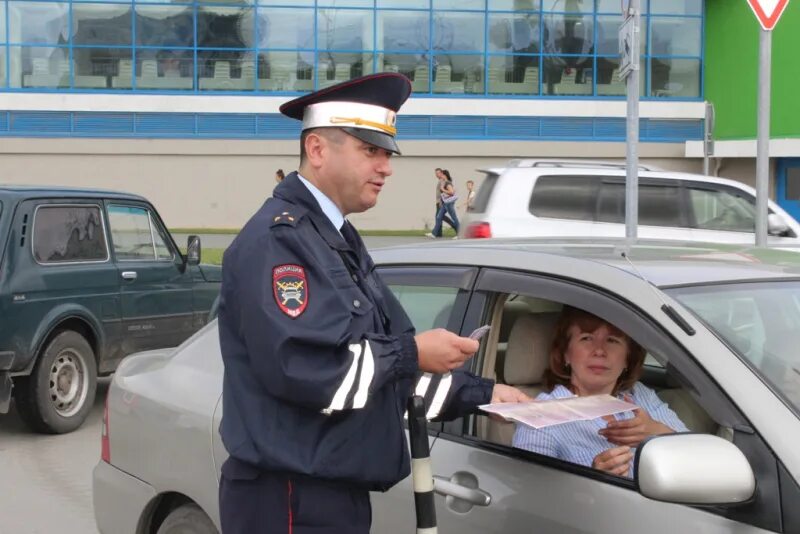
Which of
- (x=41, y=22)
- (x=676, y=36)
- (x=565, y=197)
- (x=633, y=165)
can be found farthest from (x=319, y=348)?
(x=676, y=36)

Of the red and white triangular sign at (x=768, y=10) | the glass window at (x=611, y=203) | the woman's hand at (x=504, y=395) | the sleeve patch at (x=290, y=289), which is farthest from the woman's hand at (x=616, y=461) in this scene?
the glass window at (x=611, y=203)

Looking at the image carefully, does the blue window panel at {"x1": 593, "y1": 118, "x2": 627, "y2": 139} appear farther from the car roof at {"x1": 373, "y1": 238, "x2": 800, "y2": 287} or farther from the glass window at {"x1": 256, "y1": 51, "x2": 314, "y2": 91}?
the car roof at {"x1": 373, "y1": 238, "x2": 800, "y2": 287}

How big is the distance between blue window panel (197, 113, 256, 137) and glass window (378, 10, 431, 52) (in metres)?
Answer: 4.69

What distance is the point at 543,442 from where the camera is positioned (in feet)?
10.7

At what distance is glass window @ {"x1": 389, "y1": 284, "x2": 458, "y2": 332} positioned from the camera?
3.57 meters

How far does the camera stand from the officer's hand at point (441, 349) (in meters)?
2.61

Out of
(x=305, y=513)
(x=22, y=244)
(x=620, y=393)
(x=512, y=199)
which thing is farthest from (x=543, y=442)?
(x=512, y=199)

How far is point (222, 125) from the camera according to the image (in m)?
33.5

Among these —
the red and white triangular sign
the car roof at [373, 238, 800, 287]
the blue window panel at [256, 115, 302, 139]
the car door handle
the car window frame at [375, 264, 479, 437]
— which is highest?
the blue window panel at [256, 115, 302, 139]

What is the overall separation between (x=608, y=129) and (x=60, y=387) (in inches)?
1074

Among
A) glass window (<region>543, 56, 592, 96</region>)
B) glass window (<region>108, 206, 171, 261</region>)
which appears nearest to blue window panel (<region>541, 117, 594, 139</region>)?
glass window (<region>543, 56, 592, 96</region>)

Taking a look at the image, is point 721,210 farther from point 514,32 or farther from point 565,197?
point 514,32

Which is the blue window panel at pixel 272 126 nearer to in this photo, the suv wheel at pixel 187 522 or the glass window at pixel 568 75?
the glass window at pixel 568 75

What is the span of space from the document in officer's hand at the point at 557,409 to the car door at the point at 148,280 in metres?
6.68
